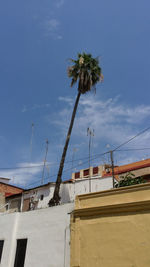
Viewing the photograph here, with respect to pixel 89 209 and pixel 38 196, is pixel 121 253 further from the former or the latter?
pixel 38 196

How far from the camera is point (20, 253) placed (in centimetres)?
1219

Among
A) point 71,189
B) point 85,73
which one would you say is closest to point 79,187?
point 71,189

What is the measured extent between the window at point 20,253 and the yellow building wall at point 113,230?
3.53 m

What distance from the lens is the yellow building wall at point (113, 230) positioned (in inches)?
339

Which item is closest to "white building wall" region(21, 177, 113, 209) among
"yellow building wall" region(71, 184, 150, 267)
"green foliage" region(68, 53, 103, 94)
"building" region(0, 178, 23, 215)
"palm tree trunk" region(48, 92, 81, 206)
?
"building" region(0, 178, 23, 215)

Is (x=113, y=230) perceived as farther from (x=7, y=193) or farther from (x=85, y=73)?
(x=7, y=193)

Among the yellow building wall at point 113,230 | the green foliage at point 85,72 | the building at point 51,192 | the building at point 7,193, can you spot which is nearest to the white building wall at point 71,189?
the building at point 51,192

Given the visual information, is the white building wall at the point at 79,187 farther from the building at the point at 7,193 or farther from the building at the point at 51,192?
the building at the point at 7,193

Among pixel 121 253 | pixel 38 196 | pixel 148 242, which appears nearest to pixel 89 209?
pixel 121 253

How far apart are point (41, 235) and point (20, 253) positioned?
5.96 feet

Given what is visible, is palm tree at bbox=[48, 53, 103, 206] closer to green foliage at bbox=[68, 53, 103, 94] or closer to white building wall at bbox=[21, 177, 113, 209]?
green foliage at bbox=[68, 53, 103, 94]

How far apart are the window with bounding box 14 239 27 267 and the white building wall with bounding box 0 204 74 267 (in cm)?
24

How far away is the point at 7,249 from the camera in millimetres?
12578

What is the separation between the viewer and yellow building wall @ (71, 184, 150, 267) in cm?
862
